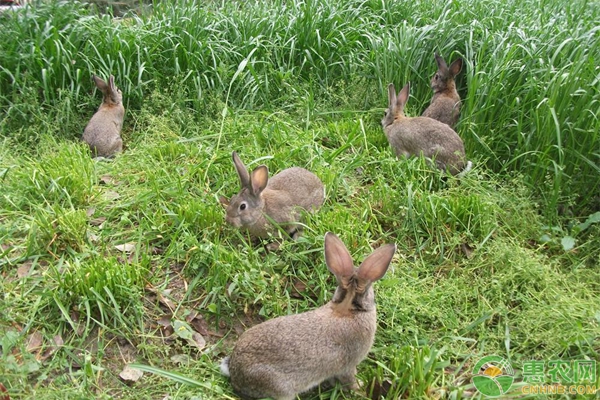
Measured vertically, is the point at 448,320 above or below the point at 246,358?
below

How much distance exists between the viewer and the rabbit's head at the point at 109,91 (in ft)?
18.3

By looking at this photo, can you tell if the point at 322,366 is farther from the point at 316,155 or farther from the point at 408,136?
the point at 408,136

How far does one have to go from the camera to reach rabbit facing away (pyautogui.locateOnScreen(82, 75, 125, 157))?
5.33m

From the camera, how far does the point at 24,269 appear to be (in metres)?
3.66

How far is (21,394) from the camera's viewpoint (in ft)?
9.50

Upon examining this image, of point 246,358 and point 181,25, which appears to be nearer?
point 246,358

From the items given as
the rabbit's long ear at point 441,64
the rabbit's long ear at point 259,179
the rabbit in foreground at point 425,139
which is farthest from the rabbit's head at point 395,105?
the rabbit's long ear at point 259,179

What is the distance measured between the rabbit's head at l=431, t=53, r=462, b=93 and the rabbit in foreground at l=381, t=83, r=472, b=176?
489 mm

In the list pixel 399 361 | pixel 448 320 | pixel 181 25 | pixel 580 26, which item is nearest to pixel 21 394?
pixel 399 361

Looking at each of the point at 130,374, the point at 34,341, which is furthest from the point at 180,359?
the point at 34,341

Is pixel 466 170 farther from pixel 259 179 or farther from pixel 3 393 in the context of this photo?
pixel 3 393

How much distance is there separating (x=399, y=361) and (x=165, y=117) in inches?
141

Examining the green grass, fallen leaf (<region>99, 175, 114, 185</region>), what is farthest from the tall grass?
fallen leaf (<region>99, 175, 114, 185</region>)

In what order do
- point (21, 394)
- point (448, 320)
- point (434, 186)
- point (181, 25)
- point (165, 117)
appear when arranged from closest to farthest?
1. point (21, 394)
2. point (448, 320)
3. point (434, 186)
4. point (165, 117)
5. point (181, 25)
